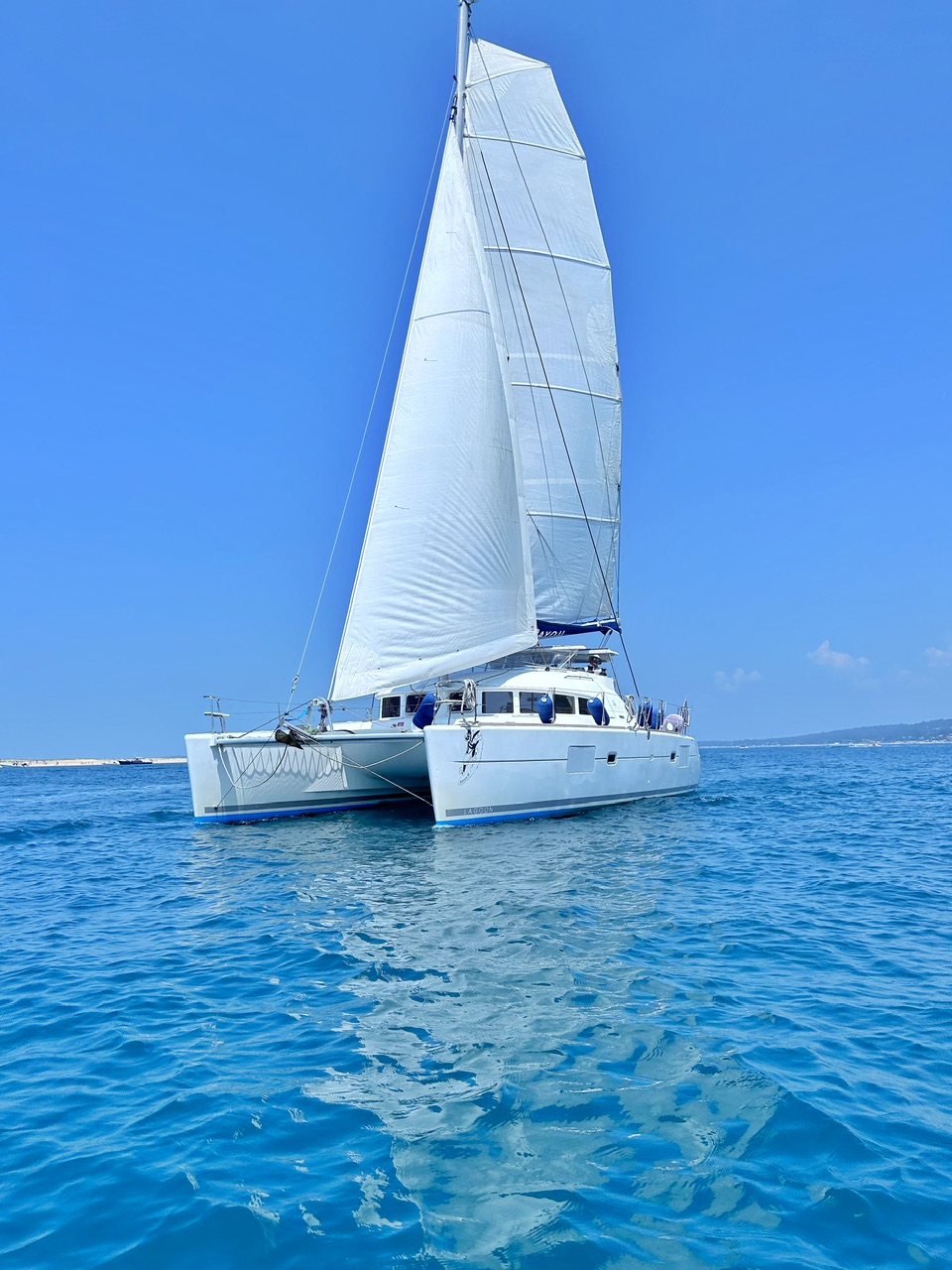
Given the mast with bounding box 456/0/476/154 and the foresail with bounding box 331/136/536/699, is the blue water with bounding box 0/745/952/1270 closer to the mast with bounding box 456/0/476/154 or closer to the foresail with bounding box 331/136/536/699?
the foresail with bounding box 331/136/536/699

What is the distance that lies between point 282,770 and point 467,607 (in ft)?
19.3

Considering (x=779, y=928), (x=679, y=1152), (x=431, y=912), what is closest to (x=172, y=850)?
(x=431, y=912)

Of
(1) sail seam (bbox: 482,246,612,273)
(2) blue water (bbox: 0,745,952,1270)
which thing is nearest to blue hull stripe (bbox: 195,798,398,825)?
(2) blue water (bbox: 0,745,952,1270)

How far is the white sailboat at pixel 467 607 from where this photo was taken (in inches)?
687

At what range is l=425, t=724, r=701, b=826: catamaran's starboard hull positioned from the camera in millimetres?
15844

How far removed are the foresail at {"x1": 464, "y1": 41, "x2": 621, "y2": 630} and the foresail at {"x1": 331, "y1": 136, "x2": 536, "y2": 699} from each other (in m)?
4.95

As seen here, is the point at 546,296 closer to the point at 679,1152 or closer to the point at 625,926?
the point at 625,926

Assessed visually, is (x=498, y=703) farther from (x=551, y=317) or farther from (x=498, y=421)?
(x=551, y=317)

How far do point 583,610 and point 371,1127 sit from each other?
21721mm

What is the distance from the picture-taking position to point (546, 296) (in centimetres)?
2495

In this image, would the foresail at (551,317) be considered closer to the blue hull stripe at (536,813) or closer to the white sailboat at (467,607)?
the white sailboat at (467,607)

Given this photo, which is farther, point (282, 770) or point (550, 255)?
point (550, 255)

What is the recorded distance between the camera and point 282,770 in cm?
1881

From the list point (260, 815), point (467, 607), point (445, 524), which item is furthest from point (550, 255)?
point (260, 815)
